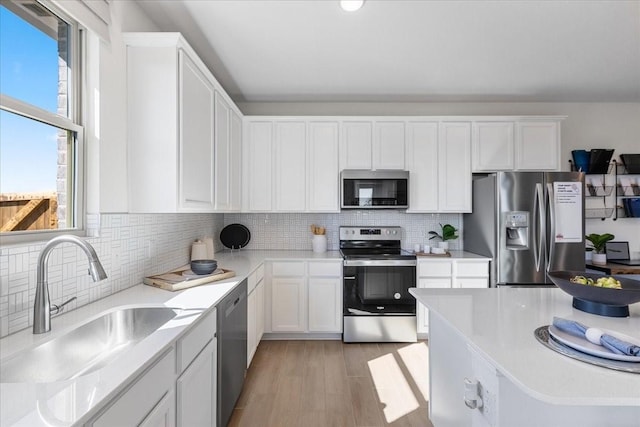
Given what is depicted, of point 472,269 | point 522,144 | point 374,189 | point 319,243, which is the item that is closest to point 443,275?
point 472,269

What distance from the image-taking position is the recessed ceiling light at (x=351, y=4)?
6.41ft

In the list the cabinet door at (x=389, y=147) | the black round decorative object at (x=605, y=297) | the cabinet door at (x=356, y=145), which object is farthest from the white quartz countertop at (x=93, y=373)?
the cabinet door at (x=389, y=147)

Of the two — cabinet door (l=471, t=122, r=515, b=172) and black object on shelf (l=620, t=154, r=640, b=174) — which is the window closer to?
cabinet door (l=471, t=122, r=515, b=172)

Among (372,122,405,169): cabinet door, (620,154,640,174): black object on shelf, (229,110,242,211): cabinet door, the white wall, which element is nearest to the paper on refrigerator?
the white wall

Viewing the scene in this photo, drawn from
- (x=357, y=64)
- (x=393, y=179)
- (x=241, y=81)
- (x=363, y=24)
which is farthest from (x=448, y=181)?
(x=241, y=81)

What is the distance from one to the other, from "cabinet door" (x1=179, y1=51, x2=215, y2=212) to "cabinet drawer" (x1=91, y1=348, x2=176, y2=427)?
1.00 metres

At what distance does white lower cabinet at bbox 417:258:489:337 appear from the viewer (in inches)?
130

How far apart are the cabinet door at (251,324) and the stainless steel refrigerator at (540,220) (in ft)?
7.91

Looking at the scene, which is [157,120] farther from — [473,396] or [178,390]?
[473,396]

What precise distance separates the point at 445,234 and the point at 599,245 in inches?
64.0

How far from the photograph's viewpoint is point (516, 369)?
0.90 metres

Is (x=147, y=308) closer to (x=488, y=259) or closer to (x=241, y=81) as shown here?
(x=241, y=81)

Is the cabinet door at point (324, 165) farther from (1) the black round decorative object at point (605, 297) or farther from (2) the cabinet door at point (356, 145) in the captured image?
(1) the black round decorative object at point (605, 297)

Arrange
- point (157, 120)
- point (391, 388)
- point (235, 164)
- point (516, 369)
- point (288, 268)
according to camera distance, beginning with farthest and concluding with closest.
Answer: point (288, 268), point (235, 164), point (391, 388), point (157, 120), point (516, 369)
